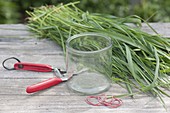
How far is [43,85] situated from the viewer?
1.32 m

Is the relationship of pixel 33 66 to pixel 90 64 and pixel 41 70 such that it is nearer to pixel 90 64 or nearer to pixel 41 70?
pixel 41 70

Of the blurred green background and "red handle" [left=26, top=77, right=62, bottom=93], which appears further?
the blurred green background

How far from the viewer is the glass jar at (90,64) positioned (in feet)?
4.38

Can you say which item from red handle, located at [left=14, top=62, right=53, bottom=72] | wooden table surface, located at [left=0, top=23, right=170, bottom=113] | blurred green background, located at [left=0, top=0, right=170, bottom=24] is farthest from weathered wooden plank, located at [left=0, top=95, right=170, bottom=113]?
blurred green background, located at [left=0, top=0, right=170, bottom=24]

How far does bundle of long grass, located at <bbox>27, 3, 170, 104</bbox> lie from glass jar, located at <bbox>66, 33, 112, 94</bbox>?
0.16ft

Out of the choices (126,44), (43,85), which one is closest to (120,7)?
(126,44)

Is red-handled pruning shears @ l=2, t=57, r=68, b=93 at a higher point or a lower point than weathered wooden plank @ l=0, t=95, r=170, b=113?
higher

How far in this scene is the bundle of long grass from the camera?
4.44ft

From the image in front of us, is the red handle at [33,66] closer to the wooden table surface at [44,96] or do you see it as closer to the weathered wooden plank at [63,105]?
the wooden table surface at [44,96]

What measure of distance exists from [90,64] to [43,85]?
0.18 m

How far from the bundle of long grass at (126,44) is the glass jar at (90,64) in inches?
2.0

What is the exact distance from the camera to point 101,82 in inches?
54.1

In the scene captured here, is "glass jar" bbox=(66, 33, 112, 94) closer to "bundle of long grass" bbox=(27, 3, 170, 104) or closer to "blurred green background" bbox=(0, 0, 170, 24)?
"bundle of long grass" bbox=(27, 3, 170, 104)

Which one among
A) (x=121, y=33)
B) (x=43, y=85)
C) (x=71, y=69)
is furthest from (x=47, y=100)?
(x=121, y=33)
